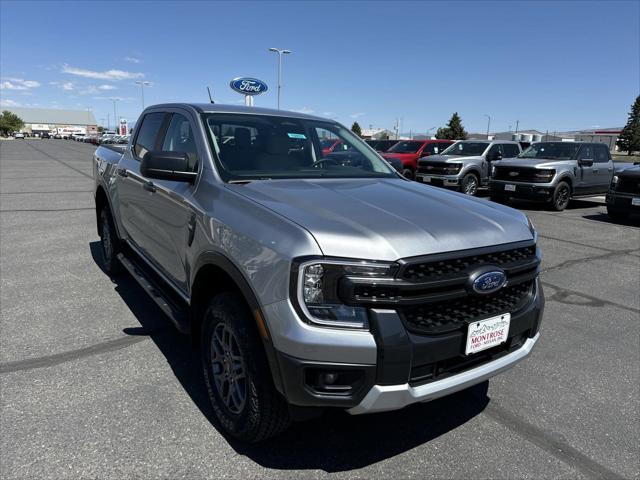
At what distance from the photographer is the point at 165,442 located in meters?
2.59

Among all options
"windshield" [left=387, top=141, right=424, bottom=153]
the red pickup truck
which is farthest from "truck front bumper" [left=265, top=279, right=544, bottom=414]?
"windshield" [left=387, top=141, right=424, bottom=153]

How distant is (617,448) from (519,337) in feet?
2.88

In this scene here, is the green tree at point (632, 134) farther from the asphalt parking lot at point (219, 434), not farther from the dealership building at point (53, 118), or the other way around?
the dealership building at point (53, 118)

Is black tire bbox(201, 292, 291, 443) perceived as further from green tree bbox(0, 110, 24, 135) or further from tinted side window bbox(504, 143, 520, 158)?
green tree bbox(0, 110, 24, 135)

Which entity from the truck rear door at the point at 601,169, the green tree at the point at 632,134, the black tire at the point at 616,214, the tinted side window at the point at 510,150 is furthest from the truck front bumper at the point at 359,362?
the green tree at the point at 632,134

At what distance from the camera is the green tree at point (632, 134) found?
73.9 meters

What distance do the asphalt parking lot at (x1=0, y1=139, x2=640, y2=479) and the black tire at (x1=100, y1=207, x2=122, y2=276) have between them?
0.36m

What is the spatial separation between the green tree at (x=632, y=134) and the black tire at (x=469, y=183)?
245 feet

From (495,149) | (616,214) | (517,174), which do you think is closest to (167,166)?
(616,214)

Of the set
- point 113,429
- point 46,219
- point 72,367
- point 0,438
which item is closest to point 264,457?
point 113,429

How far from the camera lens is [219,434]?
268 centimetres

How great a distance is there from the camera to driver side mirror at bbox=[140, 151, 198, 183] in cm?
286

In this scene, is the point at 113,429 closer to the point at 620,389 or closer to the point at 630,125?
the point at 620,389

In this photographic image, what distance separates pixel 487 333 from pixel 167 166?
2.03 meters
